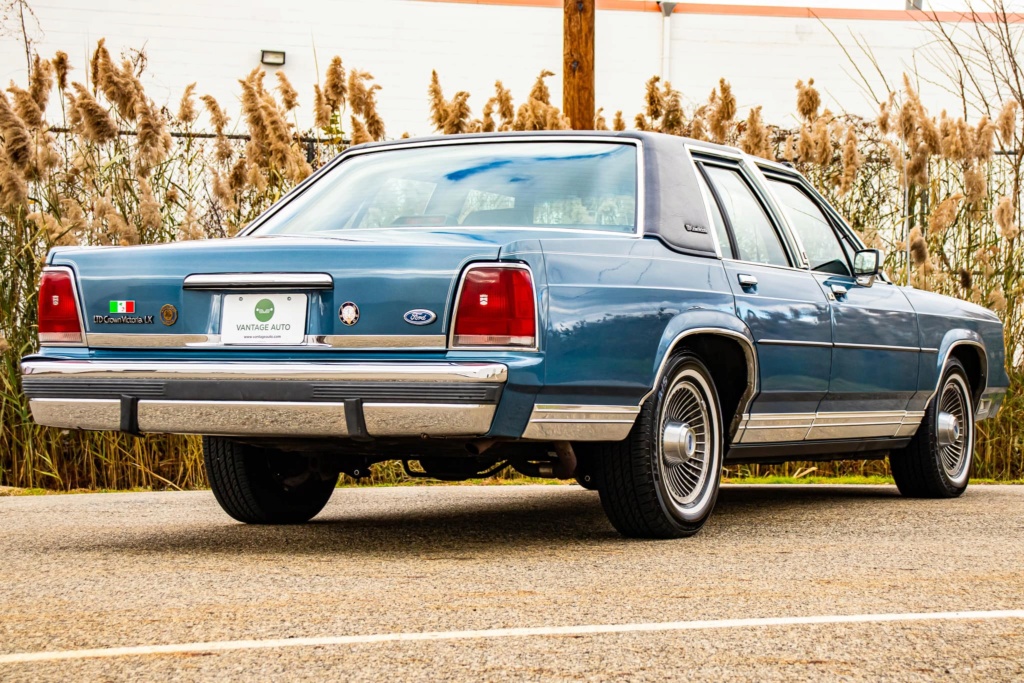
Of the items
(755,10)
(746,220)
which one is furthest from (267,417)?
(755,10)

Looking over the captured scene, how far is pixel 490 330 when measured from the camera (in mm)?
4992

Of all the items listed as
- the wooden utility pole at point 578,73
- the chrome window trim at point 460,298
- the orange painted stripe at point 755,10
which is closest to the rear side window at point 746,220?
the chrome window trim at point 460,298

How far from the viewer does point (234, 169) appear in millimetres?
10516

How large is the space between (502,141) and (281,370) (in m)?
1.83

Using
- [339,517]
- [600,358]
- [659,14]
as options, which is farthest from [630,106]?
[600,358]

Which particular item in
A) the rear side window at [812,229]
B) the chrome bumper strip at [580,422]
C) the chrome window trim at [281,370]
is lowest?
the chrome bumper strip at [580,422]

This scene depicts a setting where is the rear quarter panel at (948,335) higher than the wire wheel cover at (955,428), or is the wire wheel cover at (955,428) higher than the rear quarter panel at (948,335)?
the rear quarter panel at (948,335)

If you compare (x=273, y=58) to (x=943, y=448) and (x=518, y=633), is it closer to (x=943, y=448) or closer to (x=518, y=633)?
(x=943, y=448)

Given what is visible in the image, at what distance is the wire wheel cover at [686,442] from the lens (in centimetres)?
579

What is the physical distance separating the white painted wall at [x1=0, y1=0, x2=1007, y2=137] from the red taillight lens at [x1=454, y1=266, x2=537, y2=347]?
55.2ft

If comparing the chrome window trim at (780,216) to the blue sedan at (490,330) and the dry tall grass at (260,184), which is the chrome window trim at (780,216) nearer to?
the blue sedan at (490,330)

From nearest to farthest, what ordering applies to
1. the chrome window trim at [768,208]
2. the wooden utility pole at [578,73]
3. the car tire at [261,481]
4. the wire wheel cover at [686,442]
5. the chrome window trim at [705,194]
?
the wire wheel cover at [686,442]
the chrome window trim at [705,194]
the car tire at [261,481]
the chrome window trim at [768,208]
the wooden utility pole at [578,73]

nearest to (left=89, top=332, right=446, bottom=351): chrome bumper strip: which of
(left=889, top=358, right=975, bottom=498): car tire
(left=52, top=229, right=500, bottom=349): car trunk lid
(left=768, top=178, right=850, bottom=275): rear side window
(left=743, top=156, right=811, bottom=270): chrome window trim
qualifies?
(left=52, top=229, right=500, bottom=349): car trunk lid

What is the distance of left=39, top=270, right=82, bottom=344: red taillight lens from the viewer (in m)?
5.52
